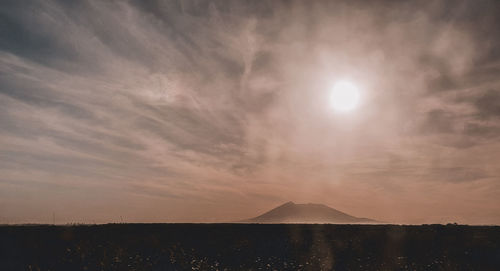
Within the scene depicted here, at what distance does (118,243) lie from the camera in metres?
37.6

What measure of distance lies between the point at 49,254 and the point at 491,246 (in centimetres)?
3904

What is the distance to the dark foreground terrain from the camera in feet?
109

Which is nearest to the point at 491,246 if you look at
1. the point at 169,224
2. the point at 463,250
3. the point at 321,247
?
the point at 463,250

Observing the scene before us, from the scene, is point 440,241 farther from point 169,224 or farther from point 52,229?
point 52,229

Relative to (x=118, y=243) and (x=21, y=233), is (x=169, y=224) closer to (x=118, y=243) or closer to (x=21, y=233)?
(x=118, y=243)

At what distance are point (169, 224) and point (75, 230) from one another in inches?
380

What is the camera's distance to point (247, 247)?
126 feet

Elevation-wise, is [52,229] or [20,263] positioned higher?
[52,229]

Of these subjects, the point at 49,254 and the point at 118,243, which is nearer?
the point at 49,254

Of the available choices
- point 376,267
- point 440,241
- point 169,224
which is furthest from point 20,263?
point 440,241

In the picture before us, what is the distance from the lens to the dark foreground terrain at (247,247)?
109 ft

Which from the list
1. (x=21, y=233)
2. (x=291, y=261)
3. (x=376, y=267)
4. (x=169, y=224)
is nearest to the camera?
(x=376, y=267)

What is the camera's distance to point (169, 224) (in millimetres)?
44812

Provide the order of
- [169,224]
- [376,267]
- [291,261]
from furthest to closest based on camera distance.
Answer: [169,224] → [291,261] → [376,267]
